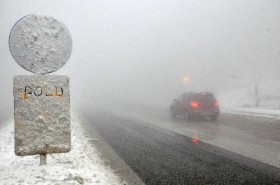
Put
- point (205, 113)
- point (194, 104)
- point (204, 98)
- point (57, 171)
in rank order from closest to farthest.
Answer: point (57, 171), point (205, 113), point (194, 104), point (204, 98)

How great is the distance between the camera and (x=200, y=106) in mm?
17297

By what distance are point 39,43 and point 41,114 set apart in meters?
1.19

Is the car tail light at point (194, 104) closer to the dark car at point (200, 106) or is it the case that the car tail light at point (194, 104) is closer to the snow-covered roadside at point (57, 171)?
the dark car at point (200, 106)

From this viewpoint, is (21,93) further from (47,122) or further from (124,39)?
(124,39)

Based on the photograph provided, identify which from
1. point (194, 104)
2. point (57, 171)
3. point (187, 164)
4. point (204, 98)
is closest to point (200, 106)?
point (194, 104)

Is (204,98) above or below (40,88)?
below

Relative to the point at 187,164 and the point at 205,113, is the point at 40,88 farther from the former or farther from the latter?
the point at 205,113

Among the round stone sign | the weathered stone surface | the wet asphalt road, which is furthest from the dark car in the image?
the round stone sign

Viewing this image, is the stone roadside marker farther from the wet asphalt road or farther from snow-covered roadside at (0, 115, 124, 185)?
the wet asphalt road

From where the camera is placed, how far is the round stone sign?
4934 mm

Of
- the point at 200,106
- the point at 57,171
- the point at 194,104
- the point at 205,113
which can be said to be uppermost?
the point at 194,104

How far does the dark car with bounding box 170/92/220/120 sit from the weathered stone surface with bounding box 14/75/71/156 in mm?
12770

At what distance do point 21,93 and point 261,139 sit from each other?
8225mm

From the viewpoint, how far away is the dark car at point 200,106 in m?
17.2
